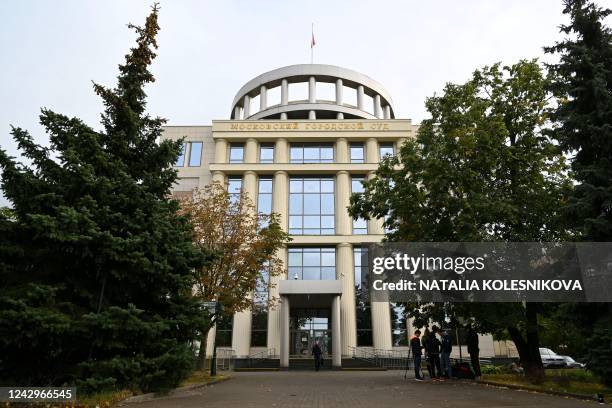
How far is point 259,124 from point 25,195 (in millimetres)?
31710

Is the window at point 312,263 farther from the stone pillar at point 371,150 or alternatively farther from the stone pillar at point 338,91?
the stone pillar at point 338,91

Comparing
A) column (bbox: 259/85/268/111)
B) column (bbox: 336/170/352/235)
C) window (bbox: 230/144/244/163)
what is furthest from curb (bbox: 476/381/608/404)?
column (bbox: 259/85/268/111)

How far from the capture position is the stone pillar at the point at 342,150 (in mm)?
40216

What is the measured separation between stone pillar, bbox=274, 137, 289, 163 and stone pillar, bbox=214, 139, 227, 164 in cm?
440

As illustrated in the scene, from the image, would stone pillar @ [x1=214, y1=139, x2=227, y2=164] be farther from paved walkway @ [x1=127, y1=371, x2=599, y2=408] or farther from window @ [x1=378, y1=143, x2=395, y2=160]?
paved walkway @ [x1=127, y1=371, x2=599, y2=408]

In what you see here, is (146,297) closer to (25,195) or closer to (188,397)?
(188,397)

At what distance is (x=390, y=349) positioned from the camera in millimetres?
34219

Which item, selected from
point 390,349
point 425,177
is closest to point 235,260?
point 425,177

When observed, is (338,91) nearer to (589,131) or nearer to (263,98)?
(263,98)

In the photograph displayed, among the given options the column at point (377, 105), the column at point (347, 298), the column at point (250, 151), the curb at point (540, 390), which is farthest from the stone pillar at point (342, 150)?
the curb at point (540, 390)

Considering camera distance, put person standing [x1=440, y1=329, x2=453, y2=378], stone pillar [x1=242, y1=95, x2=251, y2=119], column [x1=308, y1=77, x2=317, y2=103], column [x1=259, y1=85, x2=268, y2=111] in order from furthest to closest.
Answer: stone pillar [x1=242, y1=95, x2=251, y2=119]
column [x1=259, y1=85, x2=268, y2=111]
column [x1=308, y1=77, x2=317, y2=103]
person standing [x1=440, y1=329, x2=453, y2=378]

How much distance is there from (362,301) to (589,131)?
2570cm

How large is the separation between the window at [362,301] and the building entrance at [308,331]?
2.45m

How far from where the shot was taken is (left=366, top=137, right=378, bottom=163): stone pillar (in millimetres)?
40188
